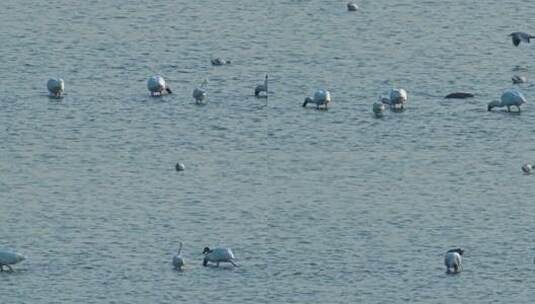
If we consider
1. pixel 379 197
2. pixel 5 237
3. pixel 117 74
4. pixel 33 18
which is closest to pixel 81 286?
pixel 5 237

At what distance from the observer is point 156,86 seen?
85812 mm

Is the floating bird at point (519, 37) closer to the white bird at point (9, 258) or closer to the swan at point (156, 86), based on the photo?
the swan at point (156, 86)

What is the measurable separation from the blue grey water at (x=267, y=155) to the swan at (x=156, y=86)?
1.14 ft

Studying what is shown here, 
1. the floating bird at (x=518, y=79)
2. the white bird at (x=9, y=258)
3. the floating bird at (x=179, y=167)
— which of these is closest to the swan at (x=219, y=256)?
the white bird at (x=9, y=258)

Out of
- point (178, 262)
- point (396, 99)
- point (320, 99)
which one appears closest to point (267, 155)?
point (320, 99)

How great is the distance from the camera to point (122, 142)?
263 feet

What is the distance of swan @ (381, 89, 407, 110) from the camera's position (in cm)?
8375

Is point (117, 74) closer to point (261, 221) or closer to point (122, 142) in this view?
point (122, 142)

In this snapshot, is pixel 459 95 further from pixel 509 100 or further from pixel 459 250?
pixel 459 250

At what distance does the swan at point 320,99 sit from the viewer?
83.7 m

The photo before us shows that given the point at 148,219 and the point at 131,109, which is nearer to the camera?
the point at 148,219

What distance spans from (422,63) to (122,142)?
Result: 15.2 metres

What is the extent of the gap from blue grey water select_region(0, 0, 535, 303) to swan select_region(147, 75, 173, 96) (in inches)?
13.6

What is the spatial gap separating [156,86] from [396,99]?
313 inches
